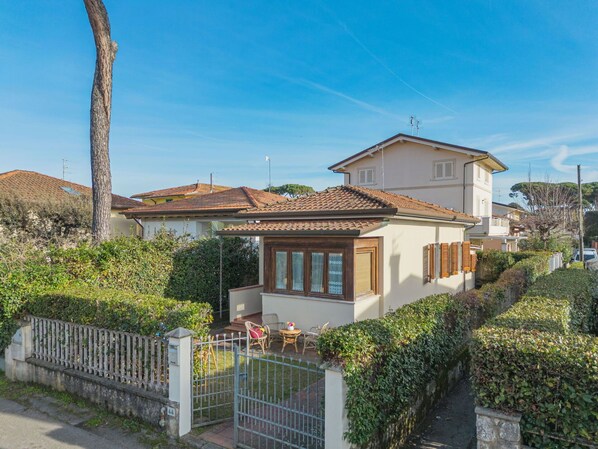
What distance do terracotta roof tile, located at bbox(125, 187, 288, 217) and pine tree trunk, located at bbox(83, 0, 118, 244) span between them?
5736 millimetres

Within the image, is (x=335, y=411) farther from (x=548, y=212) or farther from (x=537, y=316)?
(x=548, y=212)

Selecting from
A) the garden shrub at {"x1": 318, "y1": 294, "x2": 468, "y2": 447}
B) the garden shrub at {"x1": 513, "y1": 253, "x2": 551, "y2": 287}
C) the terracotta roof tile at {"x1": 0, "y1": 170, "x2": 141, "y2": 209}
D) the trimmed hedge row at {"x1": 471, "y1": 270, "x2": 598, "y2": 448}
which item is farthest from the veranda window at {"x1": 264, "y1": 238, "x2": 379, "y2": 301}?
the terracotta roof tile at {"x1": 0, "y1": 170, "x2": 141, "y2": 209}

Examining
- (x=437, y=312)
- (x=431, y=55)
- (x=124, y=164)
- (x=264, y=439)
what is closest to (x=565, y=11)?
(x=431, y=55)

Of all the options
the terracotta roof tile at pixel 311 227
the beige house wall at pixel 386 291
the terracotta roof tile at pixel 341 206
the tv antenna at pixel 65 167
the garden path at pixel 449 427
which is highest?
the tv antenna at pixel 65 167

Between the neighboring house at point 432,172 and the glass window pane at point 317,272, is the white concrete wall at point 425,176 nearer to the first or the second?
the neighboring house at point 432,172

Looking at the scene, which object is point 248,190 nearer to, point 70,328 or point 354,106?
point 354,106

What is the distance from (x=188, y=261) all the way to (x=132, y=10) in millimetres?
9153

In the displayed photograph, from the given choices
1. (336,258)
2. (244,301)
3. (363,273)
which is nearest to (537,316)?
(363,273)

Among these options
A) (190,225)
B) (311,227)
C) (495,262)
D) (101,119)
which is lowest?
(495,262)

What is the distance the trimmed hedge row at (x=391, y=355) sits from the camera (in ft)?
14.9

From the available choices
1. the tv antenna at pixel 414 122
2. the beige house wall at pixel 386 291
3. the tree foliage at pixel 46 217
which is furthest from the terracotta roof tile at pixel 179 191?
the beige house wall at pixel 386 291

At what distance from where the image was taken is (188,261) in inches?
508

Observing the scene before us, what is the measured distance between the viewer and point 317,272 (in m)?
10.3

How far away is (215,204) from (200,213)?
932 mm
